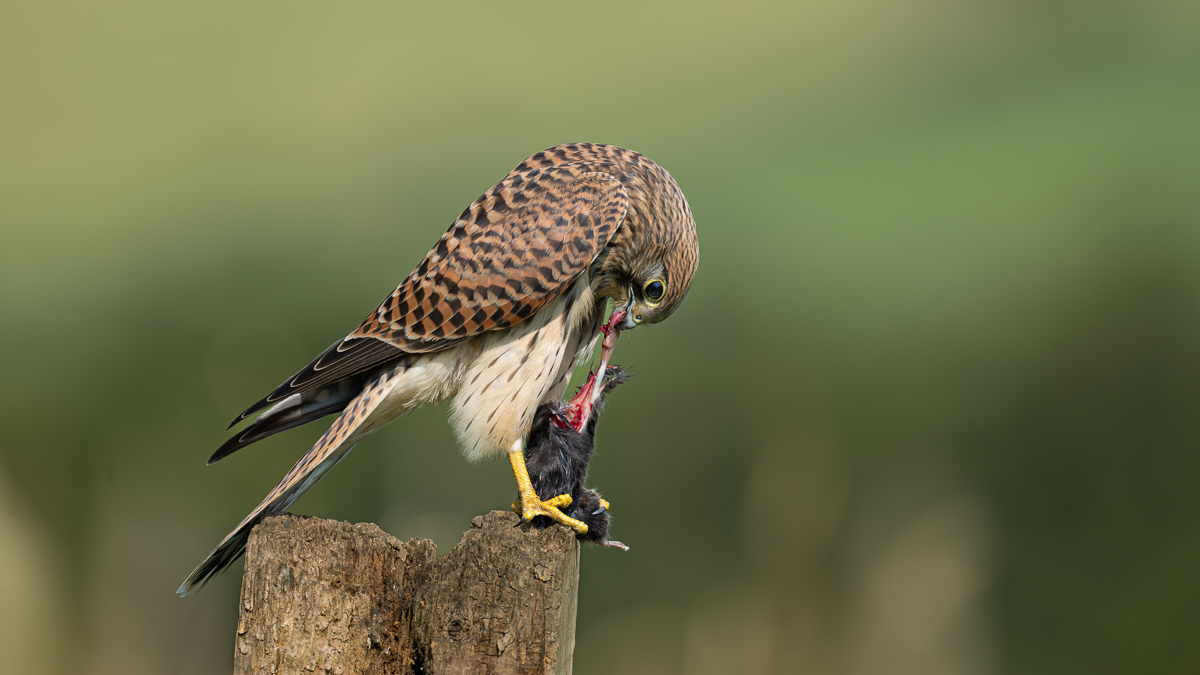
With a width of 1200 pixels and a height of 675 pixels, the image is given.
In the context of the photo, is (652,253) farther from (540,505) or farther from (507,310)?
(540,505)

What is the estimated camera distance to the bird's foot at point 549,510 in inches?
80.9

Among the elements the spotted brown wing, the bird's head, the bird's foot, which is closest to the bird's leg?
the bird's foot

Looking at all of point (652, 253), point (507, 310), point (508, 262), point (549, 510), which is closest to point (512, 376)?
point (507, 310)

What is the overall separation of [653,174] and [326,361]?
118cm

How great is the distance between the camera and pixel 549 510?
2.07 metres

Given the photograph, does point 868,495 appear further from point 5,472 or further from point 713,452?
point 5,472

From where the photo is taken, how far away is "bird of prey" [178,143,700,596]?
2242 mm

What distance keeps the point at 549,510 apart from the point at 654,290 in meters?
0.77

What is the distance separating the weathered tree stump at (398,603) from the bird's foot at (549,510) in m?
0.25

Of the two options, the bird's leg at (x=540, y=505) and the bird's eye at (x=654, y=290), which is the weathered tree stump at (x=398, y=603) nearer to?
the bird's leg at (x=540, y=505)

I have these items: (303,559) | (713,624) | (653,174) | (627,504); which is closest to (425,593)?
(303,559)

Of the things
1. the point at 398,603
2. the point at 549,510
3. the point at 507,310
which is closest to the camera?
the point at 398,603

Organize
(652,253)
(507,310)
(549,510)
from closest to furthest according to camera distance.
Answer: (549,510) → (507,310) → (652,253)

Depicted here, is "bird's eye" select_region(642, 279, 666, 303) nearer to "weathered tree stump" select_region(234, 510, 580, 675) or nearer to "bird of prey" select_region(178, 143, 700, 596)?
"bird of prey" select_region(178, 143, 700, 596)
